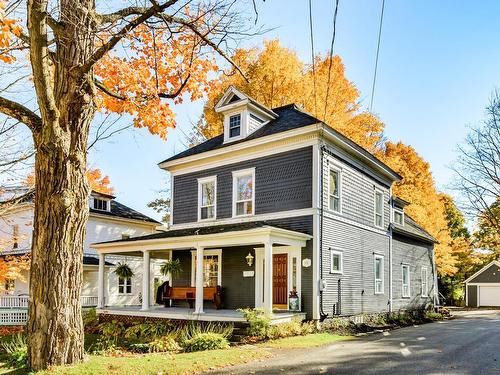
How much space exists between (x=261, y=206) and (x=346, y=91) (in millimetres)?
13843

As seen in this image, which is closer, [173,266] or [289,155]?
[289,155]

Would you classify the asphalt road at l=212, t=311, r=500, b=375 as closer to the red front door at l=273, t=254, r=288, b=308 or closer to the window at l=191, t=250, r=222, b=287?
the red front door at l=273, t=254, r=288, b=308

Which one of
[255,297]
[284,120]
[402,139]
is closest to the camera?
[255,297]

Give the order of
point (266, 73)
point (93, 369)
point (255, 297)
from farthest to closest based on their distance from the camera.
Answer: point (266, 73)
point (255, 297)
point (93, 369)

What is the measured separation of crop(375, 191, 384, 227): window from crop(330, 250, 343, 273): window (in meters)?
4.43

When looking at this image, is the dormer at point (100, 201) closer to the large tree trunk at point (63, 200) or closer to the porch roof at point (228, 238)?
the porch roof at point (228, 238)

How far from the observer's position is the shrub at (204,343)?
11.7 m

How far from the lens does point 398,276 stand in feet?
74.1

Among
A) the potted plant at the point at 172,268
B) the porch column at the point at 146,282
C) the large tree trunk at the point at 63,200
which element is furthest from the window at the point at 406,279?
the large tree trunk at the point at 63,200

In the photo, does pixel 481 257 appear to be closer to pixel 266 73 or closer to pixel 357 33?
pixel 266 73

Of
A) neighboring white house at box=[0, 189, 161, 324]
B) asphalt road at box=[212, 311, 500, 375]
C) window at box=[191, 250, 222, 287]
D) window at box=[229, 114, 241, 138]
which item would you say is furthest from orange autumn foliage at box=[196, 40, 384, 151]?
asphalt road at box=[212, 311, 500, 375]

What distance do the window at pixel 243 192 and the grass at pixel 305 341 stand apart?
5.57 m

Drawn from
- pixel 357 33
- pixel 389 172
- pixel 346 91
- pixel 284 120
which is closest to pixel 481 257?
pixel 346 91

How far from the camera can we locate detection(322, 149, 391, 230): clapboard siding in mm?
16703
